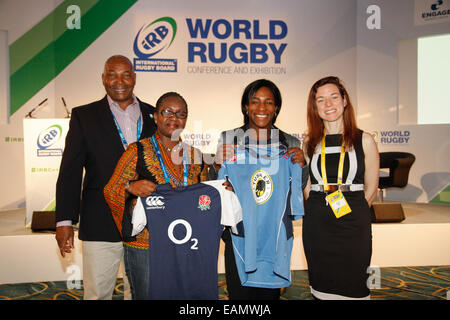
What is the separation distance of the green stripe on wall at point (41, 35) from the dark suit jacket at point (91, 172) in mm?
5439

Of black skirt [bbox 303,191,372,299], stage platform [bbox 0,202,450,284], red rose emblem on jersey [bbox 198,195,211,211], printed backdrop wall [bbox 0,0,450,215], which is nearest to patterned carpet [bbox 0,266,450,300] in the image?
stage platform [bbox 0,202,450,284]

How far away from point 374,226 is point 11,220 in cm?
518

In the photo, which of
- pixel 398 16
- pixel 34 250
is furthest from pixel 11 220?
pixel 398 16

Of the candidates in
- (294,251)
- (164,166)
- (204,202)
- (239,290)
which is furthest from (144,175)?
(294,251)

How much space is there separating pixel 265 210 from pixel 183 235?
18.9 inches

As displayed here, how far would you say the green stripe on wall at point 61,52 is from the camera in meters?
6.37

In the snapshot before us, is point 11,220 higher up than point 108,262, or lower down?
lower down

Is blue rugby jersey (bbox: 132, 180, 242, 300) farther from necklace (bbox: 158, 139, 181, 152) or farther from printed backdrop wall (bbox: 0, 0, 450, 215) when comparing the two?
printed backdrop wall (bbox: 0, 0, 450, 215)

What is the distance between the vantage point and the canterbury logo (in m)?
1.72

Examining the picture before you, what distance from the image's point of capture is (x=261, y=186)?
73.6 inches

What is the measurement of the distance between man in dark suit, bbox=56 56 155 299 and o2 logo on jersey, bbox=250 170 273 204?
77 centimetres

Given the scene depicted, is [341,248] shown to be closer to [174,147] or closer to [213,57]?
[174,147]

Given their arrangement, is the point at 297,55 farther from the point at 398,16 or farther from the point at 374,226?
the point at 374,226
